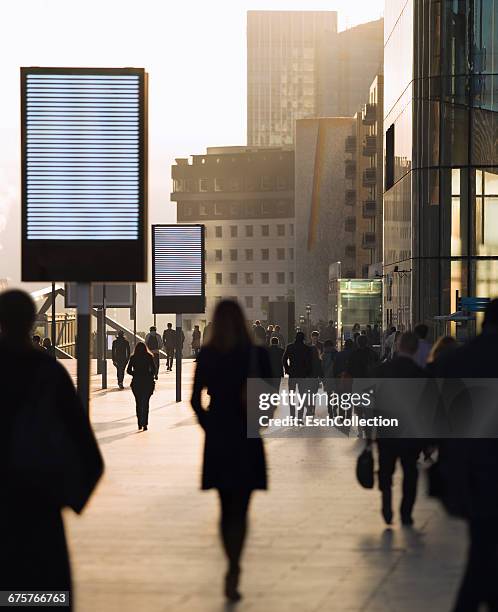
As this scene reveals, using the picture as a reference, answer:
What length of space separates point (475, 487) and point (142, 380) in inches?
774

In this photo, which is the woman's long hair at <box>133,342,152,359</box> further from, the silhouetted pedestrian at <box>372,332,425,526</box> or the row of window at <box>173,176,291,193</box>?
the row of window at <box>173,176,291,193</box>

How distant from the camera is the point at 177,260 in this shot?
124 ft

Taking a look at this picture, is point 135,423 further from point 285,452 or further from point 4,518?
point 4,518

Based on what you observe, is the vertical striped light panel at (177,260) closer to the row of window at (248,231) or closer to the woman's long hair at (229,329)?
the woman's long hair at (229,329)

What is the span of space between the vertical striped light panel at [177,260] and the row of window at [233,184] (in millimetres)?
145780

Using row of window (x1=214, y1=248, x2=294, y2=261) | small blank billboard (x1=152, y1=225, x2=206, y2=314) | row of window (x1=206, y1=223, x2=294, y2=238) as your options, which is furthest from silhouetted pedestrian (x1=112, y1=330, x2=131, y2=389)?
row of window (x1=214, y1=248, x2=294, y2=261)

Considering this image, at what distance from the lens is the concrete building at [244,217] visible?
608ft

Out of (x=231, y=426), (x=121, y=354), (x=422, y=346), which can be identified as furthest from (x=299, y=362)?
(x=231, y=426)

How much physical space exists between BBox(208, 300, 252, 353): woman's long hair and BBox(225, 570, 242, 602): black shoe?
1.40 metres

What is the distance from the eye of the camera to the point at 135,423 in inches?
1113

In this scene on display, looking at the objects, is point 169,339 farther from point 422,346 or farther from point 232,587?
point 232,587

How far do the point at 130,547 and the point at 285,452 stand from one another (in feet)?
33.3

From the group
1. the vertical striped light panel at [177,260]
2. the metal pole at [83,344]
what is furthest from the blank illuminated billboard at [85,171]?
the vertical striped light panel at [177,260]

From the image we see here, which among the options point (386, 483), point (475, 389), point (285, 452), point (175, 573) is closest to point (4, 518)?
point (475, 389)
